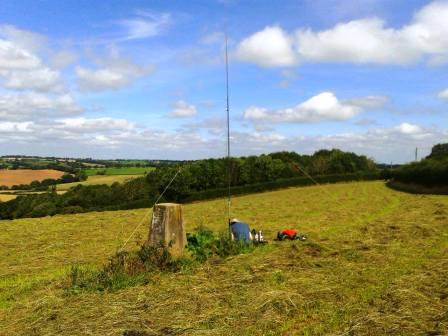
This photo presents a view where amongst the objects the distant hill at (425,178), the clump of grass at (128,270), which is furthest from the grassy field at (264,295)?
the distant hill at (425,178)

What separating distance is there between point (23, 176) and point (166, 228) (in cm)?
6922

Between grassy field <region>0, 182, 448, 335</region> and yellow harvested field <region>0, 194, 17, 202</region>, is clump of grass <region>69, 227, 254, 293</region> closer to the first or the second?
grassy field <region>0, 182, 448, 335</region>

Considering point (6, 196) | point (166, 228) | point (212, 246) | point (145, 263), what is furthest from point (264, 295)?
point (6, 196)

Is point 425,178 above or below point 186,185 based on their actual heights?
above

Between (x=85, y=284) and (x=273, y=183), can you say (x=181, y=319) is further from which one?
(x=273, y=183)

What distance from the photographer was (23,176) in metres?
71.1

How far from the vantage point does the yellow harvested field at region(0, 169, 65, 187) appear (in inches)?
2702

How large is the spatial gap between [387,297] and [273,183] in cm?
4330

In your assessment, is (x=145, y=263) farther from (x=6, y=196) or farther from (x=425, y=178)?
(x=6, y=196)

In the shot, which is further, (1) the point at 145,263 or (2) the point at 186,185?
(2) the point at 186,185

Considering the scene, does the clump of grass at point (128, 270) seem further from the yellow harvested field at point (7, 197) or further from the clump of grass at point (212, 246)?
the yellow harvested field at point (7, 197)

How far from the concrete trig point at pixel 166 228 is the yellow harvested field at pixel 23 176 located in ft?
217

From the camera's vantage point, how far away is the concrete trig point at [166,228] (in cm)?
1018

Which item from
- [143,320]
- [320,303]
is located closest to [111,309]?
[143,320]
